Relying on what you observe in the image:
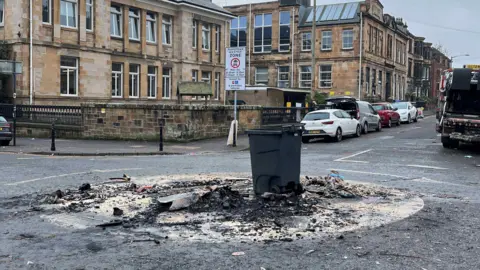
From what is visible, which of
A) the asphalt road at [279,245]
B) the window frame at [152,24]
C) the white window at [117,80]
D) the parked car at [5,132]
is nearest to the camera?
the asphalt road at [279,245]

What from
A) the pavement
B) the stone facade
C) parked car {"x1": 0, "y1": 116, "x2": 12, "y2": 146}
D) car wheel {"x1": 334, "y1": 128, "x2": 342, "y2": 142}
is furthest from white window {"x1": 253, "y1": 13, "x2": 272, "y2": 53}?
parked car {"x1": 0, "y1": 116, "x2": 12, "y2": 146}

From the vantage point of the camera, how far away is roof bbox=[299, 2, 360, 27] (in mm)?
53469

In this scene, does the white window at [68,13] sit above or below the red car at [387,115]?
above

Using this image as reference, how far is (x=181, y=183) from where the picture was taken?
1037 centimetres

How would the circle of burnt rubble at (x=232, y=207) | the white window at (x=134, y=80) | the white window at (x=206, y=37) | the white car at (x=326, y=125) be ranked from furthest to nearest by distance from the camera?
the white window at (x=206, y=37) < the white window at (x=134, y=80) < the white car at (x=326, y=125) < the circle of burnt rubble at (x=232, y=207)

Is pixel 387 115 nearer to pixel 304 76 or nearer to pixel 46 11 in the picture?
pixel 46 11

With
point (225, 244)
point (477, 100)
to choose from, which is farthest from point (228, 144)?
point (225, 244)

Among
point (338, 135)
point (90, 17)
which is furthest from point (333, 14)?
point (338, 135)

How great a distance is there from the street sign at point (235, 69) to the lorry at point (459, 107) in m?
7.88

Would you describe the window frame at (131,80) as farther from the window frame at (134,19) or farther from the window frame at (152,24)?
the window frame at (152,24)

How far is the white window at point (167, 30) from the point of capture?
3859 centimetres

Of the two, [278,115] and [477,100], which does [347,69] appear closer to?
[278,115]

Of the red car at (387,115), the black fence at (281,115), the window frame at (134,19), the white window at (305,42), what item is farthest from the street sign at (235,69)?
the white window at (305,42)

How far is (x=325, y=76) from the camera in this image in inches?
2173
